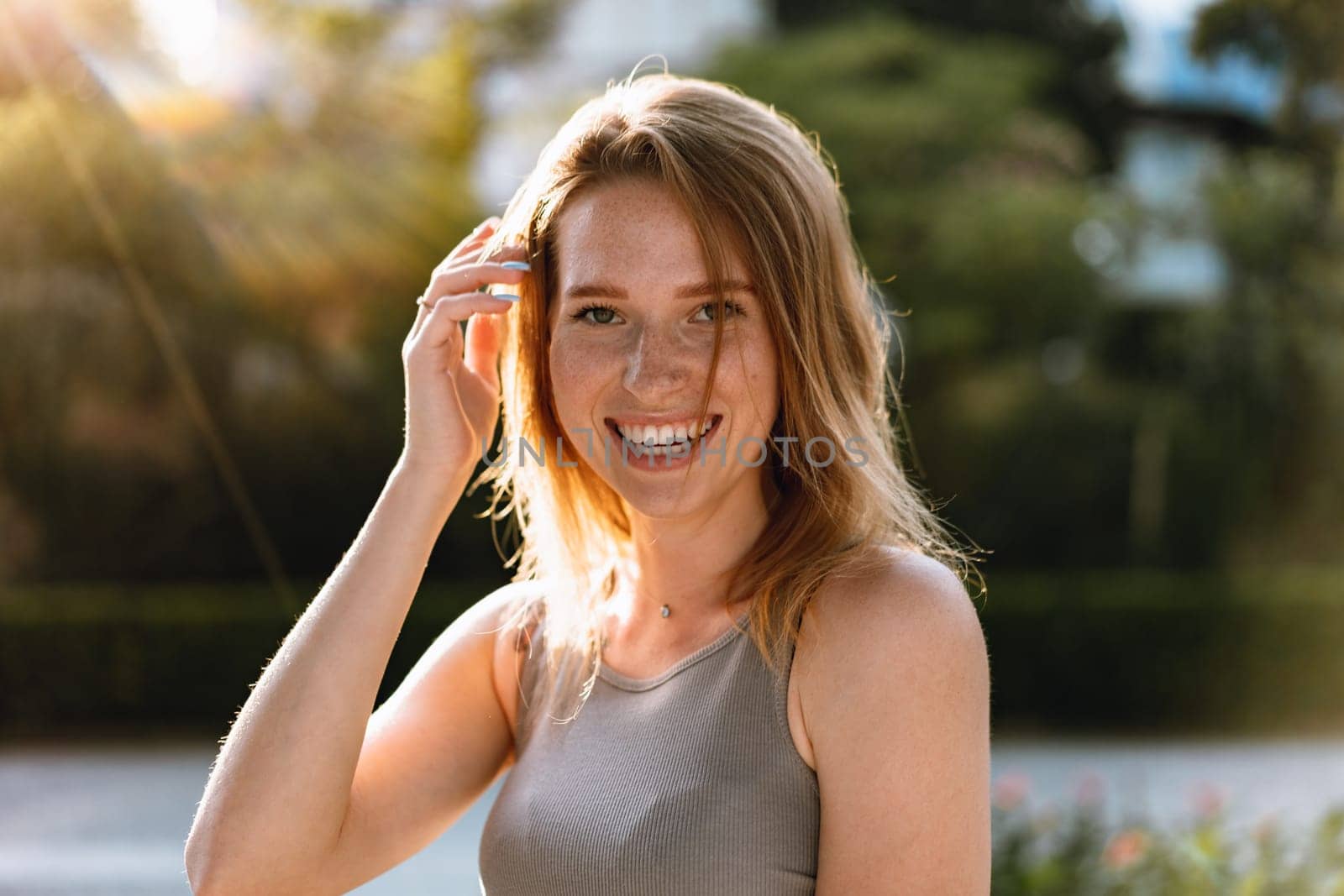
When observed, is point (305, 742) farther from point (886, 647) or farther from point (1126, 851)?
point (1126, 851)

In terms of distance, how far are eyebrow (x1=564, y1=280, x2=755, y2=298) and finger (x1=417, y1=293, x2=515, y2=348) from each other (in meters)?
0.09

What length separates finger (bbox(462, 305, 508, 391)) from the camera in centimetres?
135

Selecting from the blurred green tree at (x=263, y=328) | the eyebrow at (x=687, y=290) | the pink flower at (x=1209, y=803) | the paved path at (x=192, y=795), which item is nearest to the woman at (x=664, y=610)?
the eyebrow at (x=687, y=290)

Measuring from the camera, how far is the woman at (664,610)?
1.05 m

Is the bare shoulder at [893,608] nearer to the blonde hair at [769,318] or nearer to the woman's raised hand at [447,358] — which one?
the blonde hair at [769,318]

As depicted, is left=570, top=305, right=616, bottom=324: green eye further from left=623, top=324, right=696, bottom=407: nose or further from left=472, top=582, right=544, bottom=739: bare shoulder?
left=472, top=582, right=544, bottom=739: bare shoulder

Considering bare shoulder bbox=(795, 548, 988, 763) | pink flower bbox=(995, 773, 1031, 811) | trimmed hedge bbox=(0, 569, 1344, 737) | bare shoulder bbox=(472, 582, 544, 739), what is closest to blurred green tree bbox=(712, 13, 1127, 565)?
trimmed hedge bbox=(0, 569, 1344, 737)

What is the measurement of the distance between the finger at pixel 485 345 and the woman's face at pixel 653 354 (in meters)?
0.13

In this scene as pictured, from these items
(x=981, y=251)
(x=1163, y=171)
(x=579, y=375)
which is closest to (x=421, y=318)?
(x=579, y=375)

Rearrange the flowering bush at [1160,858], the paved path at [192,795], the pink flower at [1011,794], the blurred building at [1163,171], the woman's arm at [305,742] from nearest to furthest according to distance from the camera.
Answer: the woman's arm at [305,742] → the flowering bush at [1160,858] → the pink flower at [1011,794] → the paved path at [192,795] → the blurred building at [1163,171]

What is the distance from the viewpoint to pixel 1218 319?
8.89 m

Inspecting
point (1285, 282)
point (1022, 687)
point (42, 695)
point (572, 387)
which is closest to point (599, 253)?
point (572, 387)

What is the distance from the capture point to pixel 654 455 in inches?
47.2

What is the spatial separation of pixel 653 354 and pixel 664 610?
251 mm
